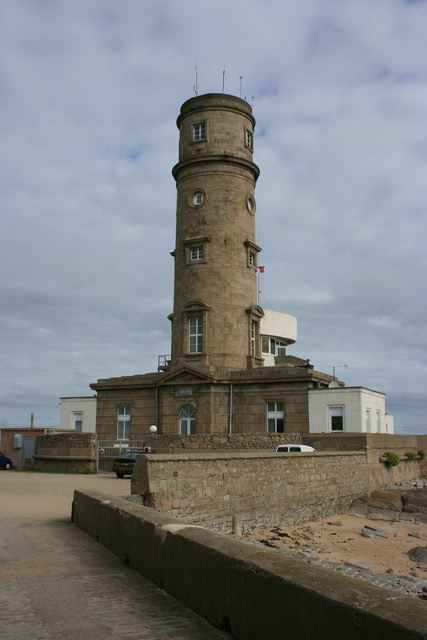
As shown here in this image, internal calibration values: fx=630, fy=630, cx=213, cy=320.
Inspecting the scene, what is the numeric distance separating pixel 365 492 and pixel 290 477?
733 cm

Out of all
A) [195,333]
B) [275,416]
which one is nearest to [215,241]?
[195,333]

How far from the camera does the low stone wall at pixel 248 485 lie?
12.9 m

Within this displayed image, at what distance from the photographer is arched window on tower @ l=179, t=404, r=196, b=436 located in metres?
31.8

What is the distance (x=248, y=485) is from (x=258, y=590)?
41.4ft

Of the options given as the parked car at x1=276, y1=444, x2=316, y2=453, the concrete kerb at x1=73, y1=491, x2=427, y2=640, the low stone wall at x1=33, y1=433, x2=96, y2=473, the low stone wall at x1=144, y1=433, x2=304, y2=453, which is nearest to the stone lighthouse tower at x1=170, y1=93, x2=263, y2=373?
the low stone wall at x1=144, y1=433, x2=304, y2=453

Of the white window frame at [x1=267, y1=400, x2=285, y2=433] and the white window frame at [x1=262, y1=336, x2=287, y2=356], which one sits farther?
the white window frame at [x1=262, y1=336, x2=287, y2=356]

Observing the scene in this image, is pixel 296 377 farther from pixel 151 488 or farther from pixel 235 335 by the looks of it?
pixel 151 488

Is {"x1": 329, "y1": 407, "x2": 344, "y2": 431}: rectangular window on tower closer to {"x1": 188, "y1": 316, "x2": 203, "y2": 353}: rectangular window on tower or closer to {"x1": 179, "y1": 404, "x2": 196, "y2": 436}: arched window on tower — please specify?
{"x1": 179, "y1": 404, "x2": 196, "y2": 436}: arched window on tower

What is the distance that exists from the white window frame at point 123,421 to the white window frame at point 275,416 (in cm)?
800

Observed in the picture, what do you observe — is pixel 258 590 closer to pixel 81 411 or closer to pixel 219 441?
pixel 219 441

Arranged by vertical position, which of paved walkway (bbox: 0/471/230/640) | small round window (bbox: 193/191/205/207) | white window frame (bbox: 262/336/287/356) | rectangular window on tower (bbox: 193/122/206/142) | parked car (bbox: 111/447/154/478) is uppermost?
rectangular window on tower (bbox: 193/122/206/142)

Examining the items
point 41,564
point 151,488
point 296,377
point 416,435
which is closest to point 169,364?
point 296,377

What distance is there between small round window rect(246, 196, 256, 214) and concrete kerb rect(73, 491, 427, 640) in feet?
92.6

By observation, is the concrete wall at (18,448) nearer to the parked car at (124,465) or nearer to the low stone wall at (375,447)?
the parked car at (124,465)
